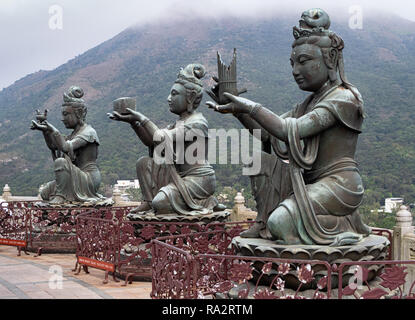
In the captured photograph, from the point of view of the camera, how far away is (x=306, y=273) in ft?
13.0

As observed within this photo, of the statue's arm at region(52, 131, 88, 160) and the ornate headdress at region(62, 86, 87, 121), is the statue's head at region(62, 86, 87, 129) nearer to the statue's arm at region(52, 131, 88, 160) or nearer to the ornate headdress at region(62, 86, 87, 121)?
the ornate headdress at region(62, 86, 87, 121)

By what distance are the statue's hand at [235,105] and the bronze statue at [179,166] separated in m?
2.55

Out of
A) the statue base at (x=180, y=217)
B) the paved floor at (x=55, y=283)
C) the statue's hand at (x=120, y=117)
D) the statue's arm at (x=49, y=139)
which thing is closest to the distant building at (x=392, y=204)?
the statue base at (x=180, y=217)

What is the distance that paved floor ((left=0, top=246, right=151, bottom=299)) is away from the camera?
236 inches

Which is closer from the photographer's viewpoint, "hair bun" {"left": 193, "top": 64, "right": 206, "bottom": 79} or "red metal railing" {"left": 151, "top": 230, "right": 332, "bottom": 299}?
"red metal railing" {"left": 151, "top": 230, "right": 332, "bottom": 299}

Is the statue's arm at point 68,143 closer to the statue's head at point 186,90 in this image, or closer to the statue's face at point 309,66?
the statue's head at point 186,90

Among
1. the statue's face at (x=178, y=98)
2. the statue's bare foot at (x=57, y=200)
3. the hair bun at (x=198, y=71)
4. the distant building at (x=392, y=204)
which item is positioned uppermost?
the hair bun at (x=198, y=71)

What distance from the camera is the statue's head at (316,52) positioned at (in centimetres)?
479

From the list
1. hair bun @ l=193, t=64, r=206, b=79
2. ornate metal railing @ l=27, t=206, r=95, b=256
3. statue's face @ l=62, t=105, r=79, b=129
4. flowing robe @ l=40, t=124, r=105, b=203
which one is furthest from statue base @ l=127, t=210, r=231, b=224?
statue's face @ l=62, t=105, r=79, b=129

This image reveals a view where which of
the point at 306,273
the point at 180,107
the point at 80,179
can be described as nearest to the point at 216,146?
the point at 180,107

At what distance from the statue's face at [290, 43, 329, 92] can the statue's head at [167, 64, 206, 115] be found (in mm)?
2762

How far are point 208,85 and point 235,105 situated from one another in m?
25.3

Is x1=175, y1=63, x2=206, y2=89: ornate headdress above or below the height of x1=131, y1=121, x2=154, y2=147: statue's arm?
above

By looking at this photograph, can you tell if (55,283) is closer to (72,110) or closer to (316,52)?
(316,52)
